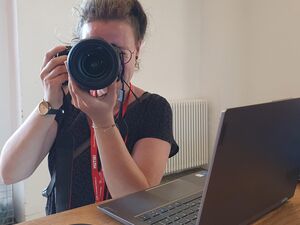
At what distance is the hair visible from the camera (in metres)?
0.90

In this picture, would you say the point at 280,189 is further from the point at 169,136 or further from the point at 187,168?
the point at 187,168

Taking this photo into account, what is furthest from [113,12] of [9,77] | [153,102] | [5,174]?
[9,77]

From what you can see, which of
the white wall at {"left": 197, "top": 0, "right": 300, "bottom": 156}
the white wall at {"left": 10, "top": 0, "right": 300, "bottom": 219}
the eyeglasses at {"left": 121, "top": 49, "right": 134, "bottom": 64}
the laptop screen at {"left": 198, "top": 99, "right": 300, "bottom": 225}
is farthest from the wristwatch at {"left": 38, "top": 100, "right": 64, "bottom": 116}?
the white wall at {"left": 197, "top": 0, "right": 300, "bottom": 156}

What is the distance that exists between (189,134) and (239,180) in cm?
217

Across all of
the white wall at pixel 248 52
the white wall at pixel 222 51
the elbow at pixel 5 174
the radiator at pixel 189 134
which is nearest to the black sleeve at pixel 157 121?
the elbow at pixel 5 174

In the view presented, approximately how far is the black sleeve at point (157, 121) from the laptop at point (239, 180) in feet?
0.71

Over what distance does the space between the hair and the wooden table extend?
486 mm

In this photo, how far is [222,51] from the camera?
8.94 feet

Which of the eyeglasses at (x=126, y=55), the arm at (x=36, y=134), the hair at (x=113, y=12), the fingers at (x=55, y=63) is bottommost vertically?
the arm at (x=36, y=134)

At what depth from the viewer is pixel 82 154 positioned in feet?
3.15

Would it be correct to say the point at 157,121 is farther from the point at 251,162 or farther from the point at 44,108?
the point at 251,162

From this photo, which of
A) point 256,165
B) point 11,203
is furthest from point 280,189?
point 11,203

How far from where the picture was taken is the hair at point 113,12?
0.90m

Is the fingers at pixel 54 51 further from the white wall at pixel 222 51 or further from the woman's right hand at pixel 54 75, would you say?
the white wall at pixel 222 51
